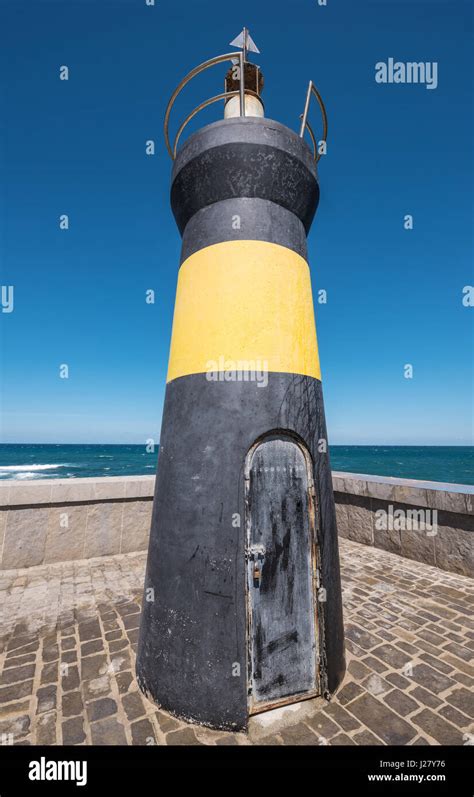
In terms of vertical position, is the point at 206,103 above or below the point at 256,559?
above

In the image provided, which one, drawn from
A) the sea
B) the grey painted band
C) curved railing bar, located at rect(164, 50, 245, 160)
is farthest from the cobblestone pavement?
the sea

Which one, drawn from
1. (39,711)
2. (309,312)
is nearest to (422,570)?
(309,312)

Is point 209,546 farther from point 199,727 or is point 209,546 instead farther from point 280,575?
point 199,727

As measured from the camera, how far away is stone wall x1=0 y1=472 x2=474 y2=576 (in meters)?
6.38

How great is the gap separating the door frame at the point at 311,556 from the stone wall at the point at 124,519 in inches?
166

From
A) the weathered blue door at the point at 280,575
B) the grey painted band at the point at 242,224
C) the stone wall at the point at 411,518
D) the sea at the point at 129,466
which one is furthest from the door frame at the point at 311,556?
the sea at the point at 129,466

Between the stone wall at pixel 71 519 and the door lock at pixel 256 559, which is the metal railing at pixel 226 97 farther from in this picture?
the stone wall at pixel 71 519

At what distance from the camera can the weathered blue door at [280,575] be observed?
3.11 m

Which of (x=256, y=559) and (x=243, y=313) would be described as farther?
(x=243, y=313)

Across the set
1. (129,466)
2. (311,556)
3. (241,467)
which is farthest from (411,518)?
(129,466)

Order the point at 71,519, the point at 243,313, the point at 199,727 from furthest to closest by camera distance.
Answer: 1. the point at 71,519
2. the point at 243,313
3. the point at 199,727

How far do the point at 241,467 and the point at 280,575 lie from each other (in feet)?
3.50

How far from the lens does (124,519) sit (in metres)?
7.29

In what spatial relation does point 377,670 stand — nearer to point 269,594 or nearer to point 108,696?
point 269,594
